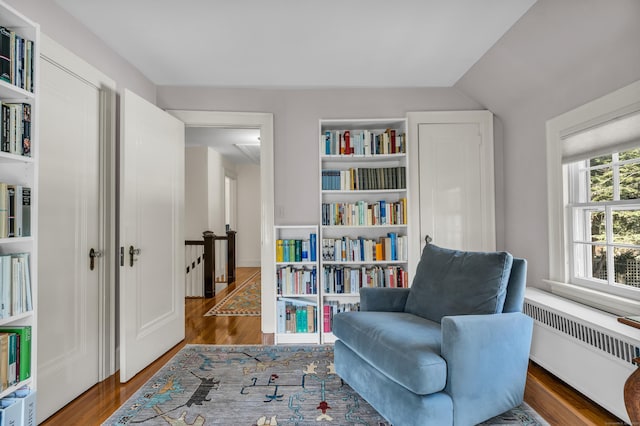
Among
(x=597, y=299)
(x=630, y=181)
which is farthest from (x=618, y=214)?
(x=597, y=299)

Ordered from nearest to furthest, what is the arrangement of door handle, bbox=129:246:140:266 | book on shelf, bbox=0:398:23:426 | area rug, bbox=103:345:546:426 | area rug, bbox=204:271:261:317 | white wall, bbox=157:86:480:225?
book on shelf, bbox=0:398:23:426, area rug, bbox=103:345:546:426, door handle, bbox=129:246:140:266, white wall, bbox=157:86:480:225, area rug, bbox=204:271:261:317

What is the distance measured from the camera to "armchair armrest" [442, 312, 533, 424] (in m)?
1.59

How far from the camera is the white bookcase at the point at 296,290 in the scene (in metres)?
3.11

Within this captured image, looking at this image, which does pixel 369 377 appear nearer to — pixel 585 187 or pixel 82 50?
pixel 585 187

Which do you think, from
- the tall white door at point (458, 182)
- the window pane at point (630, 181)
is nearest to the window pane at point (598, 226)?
the window pane at point (630, 181)

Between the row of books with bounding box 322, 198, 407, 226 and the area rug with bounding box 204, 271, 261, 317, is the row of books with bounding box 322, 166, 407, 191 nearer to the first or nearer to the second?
the row of books with bounding box 322, 198, 407, 226

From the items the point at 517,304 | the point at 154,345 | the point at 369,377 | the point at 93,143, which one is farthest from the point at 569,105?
the point at 154,345

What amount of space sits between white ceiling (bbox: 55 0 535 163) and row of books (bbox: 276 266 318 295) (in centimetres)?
179

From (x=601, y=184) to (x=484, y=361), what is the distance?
1.56m

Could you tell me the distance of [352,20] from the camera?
2266 millimetres

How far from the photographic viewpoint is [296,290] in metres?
3.18

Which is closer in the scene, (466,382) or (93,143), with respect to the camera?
(466,382)

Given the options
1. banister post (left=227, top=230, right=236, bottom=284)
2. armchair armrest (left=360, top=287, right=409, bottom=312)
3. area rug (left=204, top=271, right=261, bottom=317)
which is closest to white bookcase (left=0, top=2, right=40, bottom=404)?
armchair armrest (left=360, top=287, right=409, bottom=312)

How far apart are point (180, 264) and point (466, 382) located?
2.54 metres
